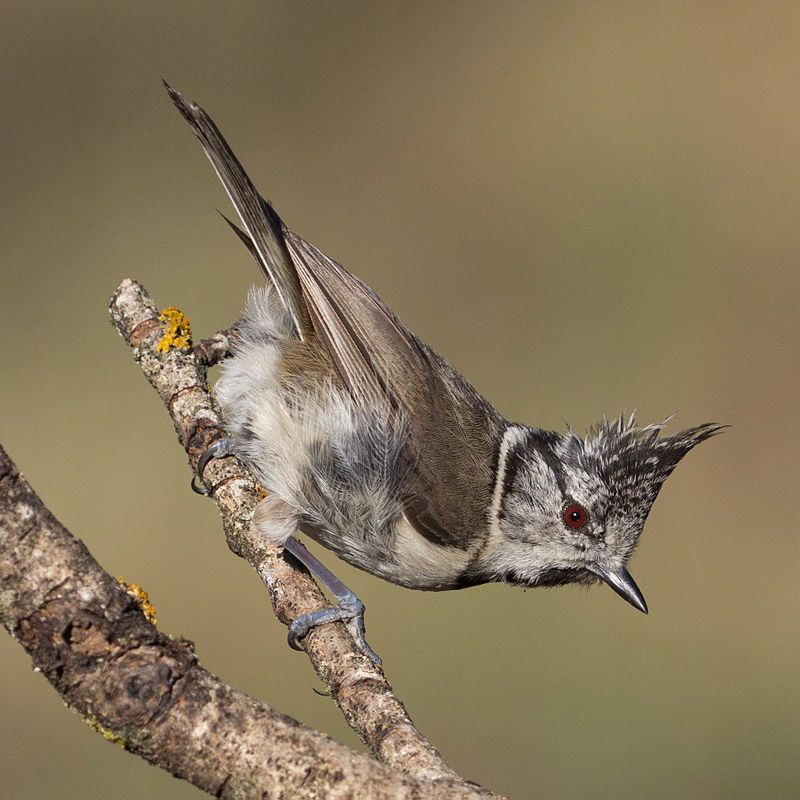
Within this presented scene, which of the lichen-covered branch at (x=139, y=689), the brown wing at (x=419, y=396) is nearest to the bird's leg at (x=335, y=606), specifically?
the brown wing at (x=419, y=396)

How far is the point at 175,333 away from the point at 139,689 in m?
1.81

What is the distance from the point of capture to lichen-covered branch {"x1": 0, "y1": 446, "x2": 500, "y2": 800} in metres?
1.37

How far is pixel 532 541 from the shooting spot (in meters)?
3.22

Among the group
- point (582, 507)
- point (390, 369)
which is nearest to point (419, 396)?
point (390, 369)

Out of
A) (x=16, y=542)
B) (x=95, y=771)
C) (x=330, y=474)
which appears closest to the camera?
(x=16, y=542)

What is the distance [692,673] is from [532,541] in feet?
10.1

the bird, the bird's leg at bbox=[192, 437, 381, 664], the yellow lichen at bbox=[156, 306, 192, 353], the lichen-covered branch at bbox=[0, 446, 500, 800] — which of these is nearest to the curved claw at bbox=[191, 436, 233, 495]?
the bird

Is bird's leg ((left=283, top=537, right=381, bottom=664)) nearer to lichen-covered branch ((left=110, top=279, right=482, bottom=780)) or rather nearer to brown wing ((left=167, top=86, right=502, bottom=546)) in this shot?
lichen-covered branch ((left=110, top=279, right=482, bottom=780))

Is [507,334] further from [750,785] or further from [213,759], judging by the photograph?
[213,759]

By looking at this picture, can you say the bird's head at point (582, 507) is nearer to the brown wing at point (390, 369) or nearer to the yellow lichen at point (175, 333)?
the brown wing at point (390, 369)

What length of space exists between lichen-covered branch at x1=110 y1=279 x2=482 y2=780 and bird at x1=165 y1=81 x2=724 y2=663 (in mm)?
74

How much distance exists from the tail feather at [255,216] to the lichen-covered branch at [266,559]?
0.92 ft

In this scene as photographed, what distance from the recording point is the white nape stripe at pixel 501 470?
3.22 m

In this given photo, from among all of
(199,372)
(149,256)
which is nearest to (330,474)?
(199,372)
